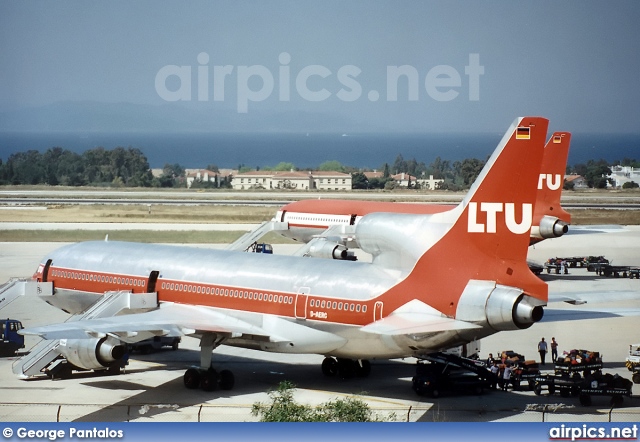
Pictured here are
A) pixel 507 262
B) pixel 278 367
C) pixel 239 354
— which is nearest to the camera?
pixel 507 262

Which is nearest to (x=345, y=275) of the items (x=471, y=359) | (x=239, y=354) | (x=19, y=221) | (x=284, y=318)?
(x=284, y=318)

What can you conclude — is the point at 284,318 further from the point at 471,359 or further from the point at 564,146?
the point at 564,146

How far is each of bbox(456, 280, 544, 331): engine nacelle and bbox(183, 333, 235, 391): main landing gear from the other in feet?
33.9

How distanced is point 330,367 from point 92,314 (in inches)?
393

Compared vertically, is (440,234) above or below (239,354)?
Answer: above

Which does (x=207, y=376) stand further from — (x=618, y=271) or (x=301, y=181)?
(x=301, y=181)

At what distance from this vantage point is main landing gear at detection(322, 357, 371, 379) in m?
40.5

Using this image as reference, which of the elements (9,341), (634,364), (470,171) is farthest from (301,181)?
(634,364)

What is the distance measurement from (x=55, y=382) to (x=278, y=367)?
9.20 m

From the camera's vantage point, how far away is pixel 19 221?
108 meters

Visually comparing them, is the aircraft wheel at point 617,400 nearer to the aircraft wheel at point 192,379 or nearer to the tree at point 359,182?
the aircraft wheel at point 192,379

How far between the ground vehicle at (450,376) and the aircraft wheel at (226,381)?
275 inches

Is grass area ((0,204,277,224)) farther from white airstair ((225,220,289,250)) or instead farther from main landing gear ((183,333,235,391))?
main landing gear ((183,333,235,391))

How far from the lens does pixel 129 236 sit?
91688 millimetres
